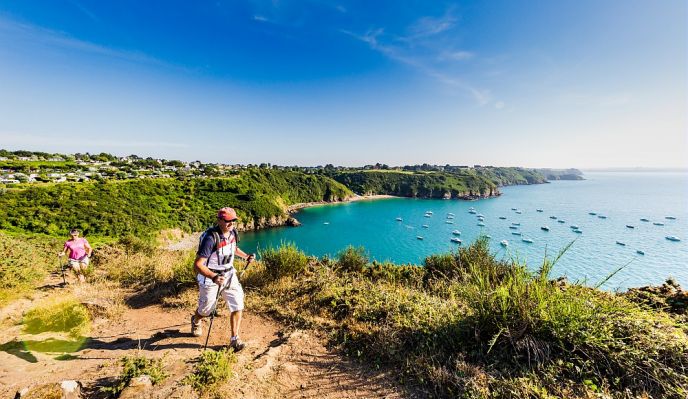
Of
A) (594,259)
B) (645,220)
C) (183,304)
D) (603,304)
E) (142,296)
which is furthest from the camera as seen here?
(645,220)

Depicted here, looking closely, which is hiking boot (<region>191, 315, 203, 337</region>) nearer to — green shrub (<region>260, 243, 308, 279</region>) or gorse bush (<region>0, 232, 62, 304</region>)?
green shrub (<region>260, 243, 308, 279</region>)

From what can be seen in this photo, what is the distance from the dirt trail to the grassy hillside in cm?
5191

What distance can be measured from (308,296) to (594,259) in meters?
66.6

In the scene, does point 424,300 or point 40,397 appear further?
point 424,300

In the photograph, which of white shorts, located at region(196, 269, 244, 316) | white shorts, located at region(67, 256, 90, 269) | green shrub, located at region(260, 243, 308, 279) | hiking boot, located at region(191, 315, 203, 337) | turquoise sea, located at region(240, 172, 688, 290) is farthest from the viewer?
turquoise sea, located at region(240, 172, 688, 290)

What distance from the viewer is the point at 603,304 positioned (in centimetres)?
322

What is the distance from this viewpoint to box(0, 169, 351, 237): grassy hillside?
42.2m

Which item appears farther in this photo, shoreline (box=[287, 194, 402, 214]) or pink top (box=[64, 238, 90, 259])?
shoreline (box=[287, 194, 402, 214])

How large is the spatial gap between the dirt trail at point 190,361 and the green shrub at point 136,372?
12cm

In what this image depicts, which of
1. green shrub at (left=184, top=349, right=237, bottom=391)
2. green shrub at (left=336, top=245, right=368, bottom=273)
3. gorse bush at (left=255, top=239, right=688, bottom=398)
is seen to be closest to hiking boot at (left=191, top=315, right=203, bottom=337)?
green shrub at (left=184, top=349, right=237, bottom=391)

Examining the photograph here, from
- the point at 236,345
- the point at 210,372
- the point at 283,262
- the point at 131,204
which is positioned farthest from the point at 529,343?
the point at 131,204

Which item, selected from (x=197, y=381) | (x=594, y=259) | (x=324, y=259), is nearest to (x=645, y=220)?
(x=594, y=259)

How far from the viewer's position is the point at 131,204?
190 feet

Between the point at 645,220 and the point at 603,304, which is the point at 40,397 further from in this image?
the point at 645,220
